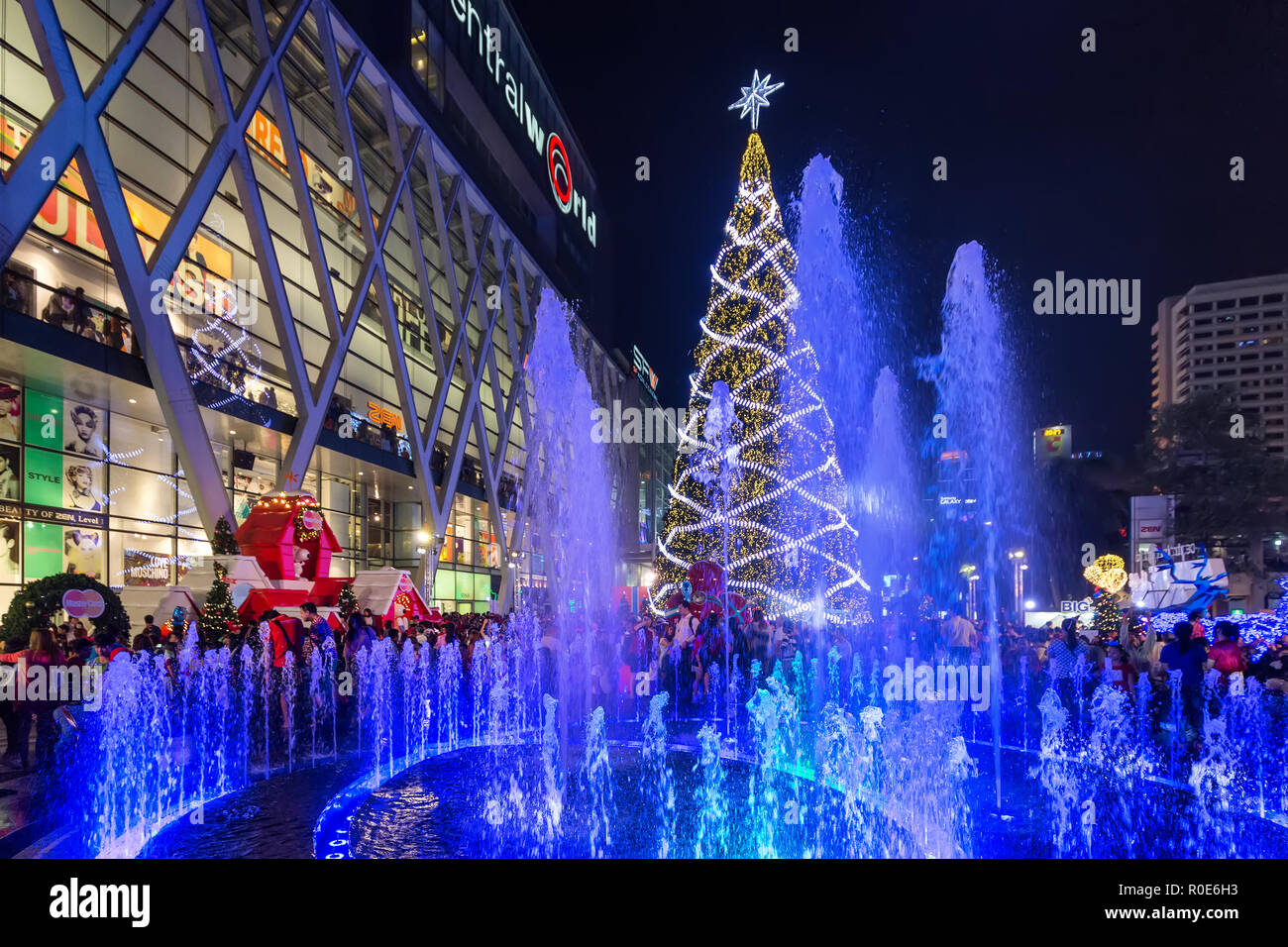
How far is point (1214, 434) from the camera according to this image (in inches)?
1273

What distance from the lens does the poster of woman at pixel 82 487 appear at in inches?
608

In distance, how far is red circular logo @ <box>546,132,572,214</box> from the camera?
43.9m

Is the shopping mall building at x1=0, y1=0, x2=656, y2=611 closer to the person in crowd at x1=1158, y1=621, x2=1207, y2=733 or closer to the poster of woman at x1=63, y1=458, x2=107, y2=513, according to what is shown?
the poster of woman at x1=63, y1=458, x2=107, y2=513

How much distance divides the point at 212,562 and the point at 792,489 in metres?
14.1

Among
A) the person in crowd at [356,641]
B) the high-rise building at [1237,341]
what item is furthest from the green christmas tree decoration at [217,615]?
the high-rise building at [1237,341]

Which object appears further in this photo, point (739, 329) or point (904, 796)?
point (739, 329)

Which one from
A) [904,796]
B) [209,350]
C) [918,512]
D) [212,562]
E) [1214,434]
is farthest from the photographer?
[918,512]

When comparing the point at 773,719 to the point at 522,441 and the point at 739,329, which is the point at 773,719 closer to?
the point at 739,329

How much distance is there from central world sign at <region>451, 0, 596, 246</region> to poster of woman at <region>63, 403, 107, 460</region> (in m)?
22.0

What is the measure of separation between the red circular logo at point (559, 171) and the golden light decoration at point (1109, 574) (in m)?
33.1

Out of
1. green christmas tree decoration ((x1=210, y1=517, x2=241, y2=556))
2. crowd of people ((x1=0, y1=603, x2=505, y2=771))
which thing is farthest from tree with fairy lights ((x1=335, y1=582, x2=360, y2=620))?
green christmas tree decoration ((x1=210, y1=517, x2=241, y2=556))

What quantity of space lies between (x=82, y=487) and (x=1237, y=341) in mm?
97056
